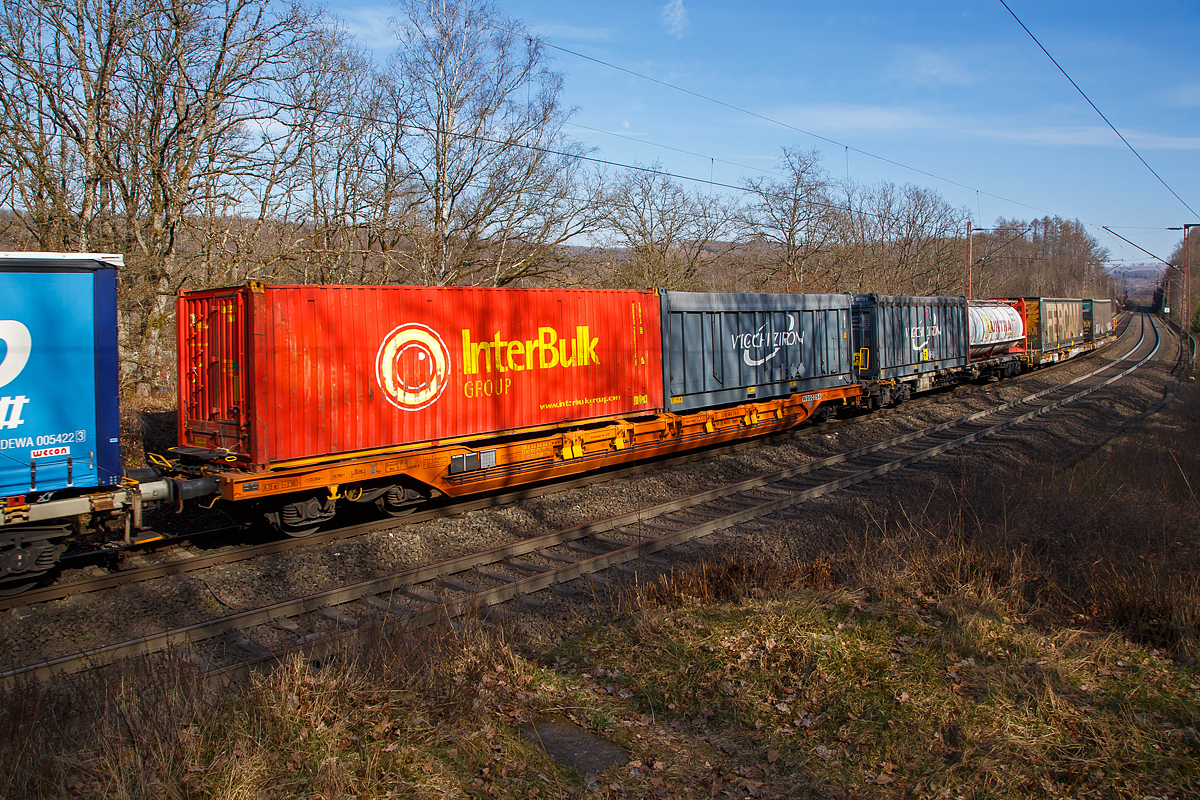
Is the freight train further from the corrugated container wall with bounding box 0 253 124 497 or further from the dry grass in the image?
the dry grass

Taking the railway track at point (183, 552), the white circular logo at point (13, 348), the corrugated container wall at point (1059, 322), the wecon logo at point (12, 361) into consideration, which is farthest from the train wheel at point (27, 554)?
the corrugated container wall at point (1059, 322)

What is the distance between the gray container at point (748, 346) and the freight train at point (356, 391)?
0.05 m

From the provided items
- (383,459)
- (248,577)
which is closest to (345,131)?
(383,459)

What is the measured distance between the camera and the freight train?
727 cm

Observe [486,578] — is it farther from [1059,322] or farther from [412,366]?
[1059,322]

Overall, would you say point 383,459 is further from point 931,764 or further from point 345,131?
point 345,131

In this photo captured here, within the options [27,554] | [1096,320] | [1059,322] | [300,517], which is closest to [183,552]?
[300,517]

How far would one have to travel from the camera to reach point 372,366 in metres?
9.35

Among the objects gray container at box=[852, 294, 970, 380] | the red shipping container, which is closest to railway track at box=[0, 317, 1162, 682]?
the red shipping container

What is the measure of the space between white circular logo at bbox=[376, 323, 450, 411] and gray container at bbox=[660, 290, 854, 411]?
485cm

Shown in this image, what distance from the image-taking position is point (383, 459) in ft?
30.9

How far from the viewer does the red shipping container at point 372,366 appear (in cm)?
857

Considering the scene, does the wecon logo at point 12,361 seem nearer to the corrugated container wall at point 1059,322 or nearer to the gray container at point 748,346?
the gray container at point 748,346

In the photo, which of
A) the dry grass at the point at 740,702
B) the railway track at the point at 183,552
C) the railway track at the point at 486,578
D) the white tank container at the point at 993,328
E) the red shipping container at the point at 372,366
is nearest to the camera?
the dry grass at the point at 740,702
